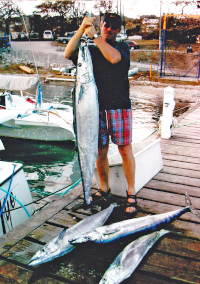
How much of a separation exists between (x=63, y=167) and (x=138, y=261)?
599 centimetres

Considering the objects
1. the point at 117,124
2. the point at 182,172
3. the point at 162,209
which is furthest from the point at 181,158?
the point at 117,124

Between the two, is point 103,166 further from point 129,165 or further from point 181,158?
point 181,158

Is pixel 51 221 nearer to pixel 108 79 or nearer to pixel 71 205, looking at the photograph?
pixel 71 205

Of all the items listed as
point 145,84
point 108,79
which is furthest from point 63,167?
point 145,84

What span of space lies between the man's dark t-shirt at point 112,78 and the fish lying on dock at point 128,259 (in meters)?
1.27

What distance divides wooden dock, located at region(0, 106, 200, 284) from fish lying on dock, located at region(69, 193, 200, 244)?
8 cm

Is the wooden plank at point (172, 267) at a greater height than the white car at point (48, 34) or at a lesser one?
lesser

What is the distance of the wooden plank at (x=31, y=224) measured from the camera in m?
2.30

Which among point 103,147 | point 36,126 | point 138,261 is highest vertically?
point 103,147

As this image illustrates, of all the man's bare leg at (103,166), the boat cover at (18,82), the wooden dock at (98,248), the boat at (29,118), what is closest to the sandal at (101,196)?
the man's bare leg at (103,166)

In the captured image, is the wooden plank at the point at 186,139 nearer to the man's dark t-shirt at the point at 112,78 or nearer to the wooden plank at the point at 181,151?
the wooden plank at the point at 181,151

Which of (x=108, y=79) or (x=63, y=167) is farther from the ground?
(x=108, y=79)

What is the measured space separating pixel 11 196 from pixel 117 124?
1706 millimetres

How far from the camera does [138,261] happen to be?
1964mm
